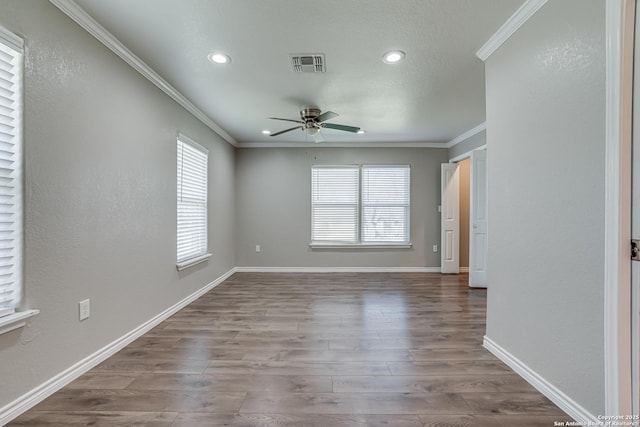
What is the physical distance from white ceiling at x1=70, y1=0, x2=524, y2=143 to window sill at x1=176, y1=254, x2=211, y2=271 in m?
1.99

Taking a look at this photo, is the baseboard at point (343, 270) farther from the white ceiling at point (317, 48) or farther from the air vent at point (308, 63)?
the air vent at point (308, 63)

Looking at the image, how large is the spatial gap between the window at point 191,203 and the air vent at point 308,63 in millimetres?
1734

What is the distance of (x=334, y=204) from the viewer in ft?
18.1

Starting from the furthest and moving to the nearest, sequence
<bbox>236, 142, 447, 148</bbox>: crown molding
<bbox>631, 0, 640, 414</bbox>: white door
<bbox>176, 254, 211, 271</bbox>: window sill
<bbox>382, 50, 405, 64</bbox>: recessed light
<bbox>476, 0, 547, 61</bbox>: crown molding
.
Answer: <bbox>236, 142, 447, 148</bbox>: crown molding
<bbox>176, 254, 211, 271</bbox>: window sill
<bbox>382, 50, 405, 64</bbox>: recessed light
<bbox>476, 0, 547, 61</bbox>: crown molding
<bbox>631, 0, 640, 414</bbox>: white door

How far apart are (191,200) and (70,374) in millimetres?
2246

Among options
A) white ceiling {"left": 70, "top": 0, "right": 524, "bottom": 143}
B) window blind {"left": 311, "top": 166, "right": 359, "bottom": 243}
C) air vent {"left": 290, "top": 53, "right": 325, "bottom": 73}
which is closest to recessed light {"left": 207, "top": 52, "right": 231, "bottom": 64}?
white ceiling {"left": 70, "top": 0, "right": 524, "bottom": 143}

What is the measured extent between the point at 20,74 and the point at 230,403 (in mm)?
2226

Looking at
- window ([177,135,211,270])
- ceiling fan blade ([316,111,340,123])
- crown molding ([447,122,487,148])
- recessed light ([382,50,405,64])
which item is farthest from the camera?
crown molding ([447,122,487,148])

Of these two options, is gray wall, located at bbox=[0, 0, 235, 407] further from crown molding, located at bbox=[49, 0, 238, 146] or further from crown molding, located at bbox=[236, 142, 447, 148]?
crown molding, located at bbox=[236, 142, 447, 148]

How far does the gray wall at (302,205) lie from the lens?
18.0ft

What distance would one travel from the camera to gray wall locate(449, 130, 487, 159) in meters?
4.36

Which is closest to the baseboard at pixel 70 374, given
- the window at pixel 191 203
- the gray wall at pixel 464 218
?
the window at pixel 191 203

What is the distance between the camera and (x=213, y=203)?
14.7ft

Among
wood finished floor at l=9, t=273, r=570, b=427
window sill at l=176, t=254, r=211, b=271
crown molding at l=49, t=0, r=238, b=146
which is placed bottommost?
wood finished floor at l=9, t=273, r=570, b=427
